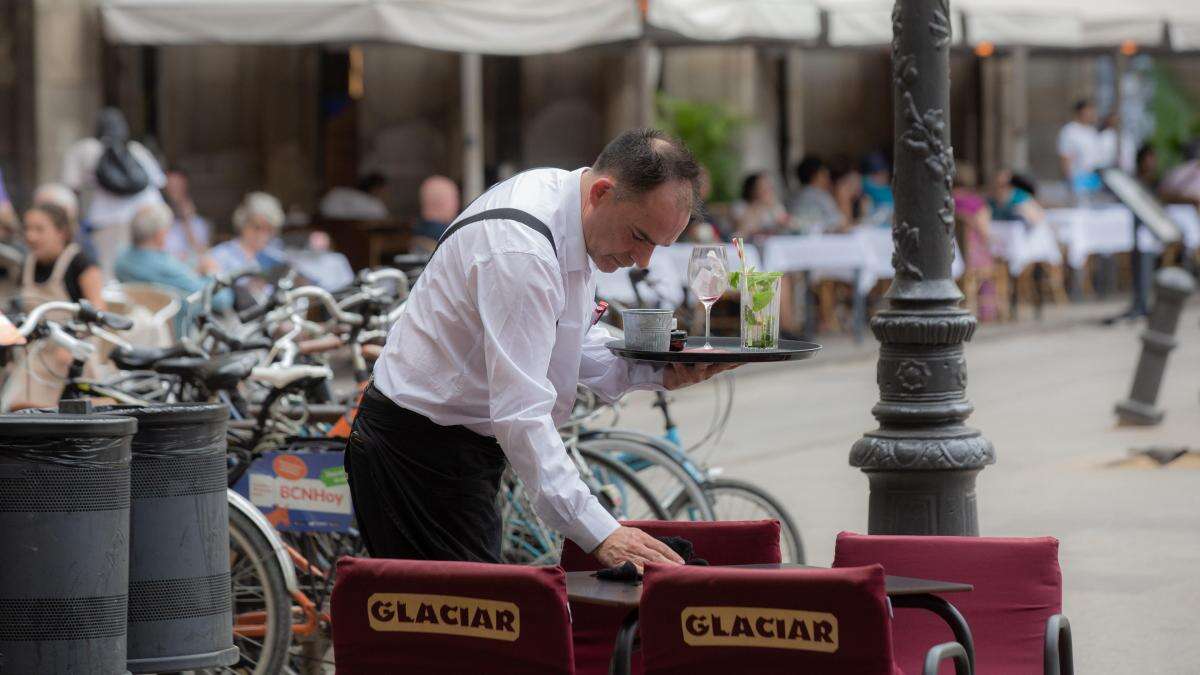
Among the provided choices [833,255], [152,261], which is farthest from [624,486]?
[833,255]

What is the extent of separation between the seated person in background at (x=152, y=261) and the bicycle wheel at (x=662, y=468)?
5326 millimetres

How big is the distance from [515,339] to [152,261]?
324 inches

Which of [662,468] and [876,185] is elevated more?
[876,185]

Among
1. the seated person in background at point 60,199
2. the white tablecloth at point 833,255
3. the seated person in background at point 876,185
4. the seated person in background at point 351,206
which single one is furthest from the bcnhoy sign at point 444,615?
the seated person in background at point 876,185

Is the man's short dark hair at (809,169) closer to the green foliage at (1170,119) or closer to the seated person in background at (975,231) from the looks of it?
the seated person in background at (975,231)

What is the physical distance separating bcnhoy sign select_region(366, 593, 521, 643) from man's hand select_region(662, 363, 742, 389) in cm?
98

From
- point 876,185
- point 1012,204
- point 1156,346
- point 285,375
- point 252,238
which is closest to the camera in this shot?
point 285,375

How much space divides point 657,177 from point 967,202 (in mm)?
15777

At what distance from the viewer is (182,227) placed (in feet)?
51.3

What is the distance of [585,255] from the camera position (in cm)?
426

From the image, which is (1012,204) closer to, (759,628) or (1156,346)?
(1156,346)

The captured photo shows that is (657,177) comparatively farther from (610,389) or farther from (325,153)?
(325,153)

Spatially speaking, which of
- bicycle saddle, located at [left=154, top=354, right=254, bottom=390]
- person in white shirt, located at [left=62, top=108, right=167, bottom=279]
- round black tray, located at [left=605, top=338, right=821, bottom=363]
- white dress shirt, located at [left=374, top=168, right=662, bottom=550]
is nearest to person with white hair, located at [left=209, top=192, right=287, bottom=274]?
person in white shirt, located at [left=62, top=108, right=167, bottom=279]

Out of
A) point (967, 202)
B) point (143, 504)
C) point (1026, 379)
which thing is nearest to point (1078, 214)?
point (967, 202)
